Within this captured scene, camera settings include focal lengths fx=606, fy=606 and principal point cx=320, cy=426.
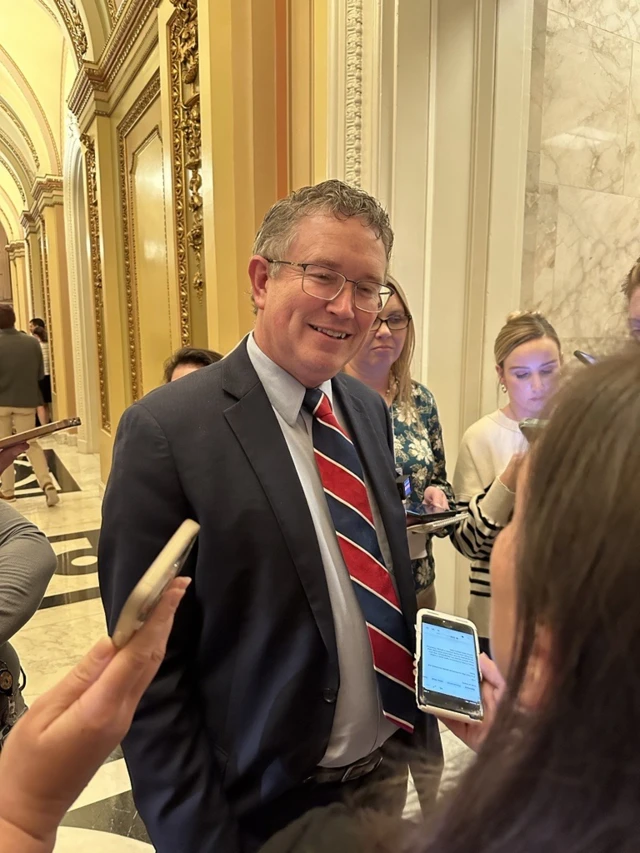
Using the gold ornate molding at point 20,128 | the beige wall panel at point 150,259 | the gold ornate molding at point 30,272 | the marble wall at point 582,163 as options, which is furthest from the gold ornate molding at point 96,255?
the gold ornate molding at point 30,272

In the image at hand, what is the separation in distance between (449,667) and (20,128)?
468 inches

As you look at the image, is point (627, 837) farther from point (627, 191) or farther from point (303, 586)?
point (627, 191)

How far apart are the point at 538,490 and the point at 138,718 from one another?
2.80 feet

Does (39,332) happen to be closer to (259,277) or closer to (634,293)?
(259,277)

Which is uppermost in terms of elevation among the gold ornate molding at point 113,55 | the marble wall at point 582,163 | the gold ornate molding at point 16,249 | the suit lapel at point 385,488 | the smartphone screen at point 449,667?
the gold ornate molding at point 113,55

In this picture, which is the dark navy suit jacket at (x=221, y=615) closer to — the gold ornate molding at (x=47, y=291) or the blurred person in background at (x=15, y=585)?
the blurred person in background at (x=15, y=585)

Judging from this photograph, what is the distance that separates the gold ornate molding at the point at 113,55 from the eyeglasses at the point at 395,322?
3.09 m

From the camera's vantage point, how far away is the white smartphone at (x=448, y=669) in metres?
0.99

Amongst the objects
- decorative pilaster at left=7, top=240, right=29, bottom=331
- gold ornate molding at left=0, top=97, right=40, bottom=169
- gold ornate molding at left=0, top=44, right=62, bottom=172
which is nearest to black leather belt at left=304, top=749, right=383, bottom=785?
gold ornate molding at left=0, top=44, right=62, bottom=172

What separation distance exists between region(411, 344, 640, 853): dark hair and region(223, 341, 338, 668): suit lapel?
0.55 meters

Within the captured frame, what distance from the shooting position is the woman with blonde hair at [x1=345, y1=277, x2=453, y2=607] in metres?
1.94

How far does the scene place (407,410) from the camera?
203 centimetres

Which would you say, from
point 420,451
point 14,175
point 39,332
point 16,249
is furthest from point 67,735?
point 16,249

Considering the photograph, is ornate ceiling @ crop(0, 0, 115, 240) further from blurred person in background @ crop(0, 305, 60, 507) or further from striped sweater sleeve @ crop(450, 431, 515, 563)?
striped sweater sleeve @ crop(450, 431, 515, 563)
